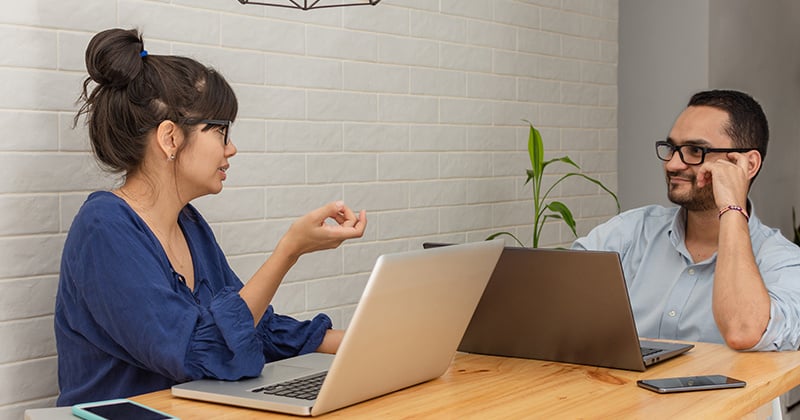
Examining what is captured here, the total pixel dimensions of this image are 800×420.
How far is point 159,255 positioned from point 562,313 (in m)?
0.81

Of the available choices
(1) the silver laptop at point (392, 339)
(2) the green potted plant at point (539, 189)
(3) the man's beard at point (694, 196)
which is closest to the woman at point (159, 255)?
(1) the silver laptop at point (392, 339)

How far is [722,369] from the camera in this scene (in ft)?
6.10

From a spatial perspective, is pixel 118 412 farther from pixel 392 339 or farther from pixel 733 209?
pixel 733 209

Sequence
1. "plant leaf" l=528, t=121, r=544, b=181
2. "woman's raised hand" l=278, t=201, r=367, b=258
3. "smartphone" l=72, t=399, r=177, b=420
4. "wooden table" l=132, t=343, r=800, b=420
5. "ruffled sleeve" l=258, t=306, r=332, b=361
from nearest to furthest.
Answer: "smartphone" l=72, t=399, r=177, b=420 < "wooden table" l=132, t=343, r=800, b=420 < "woman's raised hand" l=278, t=201, r=367, b=258 < "ruffled sleeve" l=258, t=306, r=332, b=361 < "plant leaf" l=528, t=121, r=544, b=181

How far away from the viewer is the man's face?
246cm

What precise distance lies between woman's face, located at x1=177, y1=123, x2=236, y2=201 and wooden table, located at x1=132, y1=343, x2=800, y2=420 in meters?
0.59

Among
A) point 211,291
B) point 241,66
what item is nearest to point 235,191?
point 241,66

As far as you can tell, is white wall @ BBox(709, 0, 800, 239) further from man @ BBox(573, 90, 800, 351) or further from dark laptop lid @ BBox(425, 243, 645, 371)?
dark laptop lid @ BBox(425, 243, 645, 371)

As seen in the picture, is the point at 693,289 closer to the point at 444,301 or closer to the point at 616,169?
the point at 444,301

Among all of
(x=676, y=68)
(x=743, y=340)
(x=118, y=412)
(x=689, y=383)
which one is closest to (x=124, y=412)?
(x=118, y=412)

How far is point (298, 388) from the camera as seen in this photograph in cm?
163

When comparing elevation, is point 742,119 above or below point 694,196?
above

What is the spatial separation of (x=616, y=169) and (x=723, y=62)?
746 mm

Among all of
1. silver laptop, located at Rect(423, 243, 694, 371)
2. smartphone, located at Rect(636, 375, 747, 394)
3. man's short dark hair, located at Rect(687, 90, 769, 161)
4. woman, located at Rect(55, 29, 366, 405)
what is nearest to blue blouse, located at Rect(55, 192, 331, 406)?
woman, located at Rect(55, 29, 366, 405)
